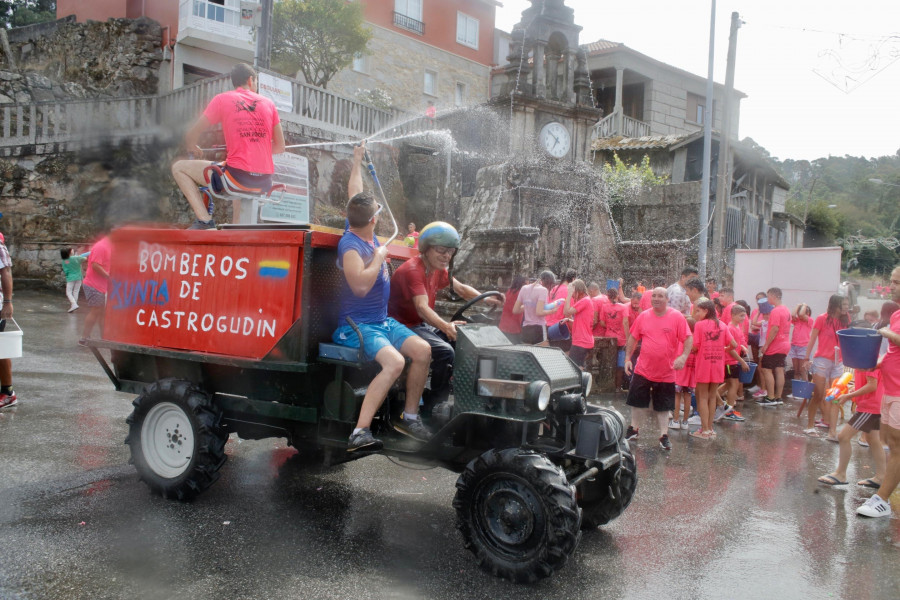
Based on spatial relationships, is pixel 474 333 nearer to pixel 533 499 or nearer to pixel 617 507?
pixel 533 499

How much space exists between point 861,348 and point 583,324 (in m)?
4.24

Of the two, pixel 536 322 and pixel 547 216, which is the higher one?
pixel 547 216

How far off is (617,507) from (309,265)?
8.94ft

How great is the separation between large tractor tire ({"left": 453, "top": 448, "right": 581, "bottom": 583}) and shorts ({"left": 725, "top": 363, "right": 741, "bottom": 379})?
22.4ft

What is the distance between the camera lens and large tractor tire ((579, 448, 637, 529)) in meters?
4.66

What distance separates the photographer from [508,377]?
4258 millimetres

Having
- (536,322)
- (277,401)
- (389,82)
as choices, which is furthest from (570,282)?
(389,82)

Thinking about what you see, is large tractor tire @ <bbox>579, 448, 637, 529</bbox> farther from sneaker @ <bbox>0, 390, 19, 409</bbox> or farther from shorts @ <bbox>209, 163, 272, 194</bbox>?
sneaker @ <bbox>0, 390, 19, 409</bbox>

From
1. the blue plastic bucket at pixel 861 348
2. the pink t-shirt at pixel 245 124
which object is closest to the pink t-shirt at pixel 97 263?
the pink t-shirt at pixel 245 124

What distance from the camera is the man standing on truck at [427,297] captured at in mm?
4828

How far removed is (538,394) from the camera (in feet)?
13.1

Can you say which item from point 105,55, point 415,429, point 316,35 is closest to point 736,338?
point 415,429

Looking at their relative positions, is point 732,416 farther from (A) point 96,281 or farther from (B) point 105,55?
(B) point 105,55

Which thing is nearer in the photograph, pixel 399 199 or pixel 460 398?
pixel 460 398
